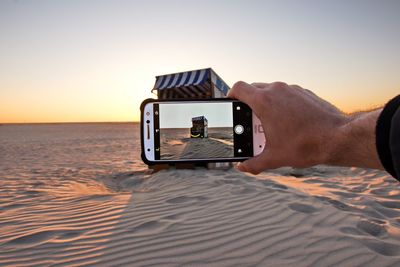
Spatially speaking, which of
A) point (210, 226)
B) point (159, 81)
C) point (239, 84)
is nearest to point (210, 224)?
point (210, 226)

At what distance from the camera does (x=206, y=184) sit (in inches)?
161

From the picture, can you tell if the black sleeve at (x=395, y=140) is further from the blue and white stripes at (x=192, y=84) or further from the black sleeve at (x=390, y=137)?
the blue and white stripes at (x=192, y=84)

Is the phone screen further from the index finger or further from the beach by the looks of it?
the beach

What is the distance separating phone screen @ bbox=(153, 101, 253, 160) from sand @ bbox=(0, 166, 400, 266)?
2.38 feet

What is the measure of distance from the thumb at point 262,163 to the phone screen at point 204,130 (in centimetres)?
45

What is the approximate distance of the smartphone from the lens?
5.96ft

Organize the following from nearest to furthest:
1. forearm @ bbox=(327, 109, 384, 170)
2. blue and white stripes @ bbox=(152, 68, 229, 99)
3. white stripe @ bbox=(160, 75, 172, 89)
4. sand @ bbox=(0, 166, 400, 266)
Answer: forearm @ bbox=(327, 109, 384, 170) → sand @ bbox=(0, 166, 400, 266) → blue and white stripes @ bbox=(152, 68, 229, 99) → white stripe @ bbox=(160, 75, 172, 89)

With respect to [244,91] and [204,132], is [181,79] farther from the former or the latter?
[244,91]

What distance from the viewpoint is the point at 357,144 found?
981 mm

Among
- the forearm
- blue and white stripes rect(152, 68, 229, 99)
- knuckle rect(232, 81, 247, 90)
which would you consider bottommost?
the forearm

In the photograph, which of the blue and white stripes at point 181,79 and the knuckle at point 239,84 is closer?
the knuckle at point 239,84

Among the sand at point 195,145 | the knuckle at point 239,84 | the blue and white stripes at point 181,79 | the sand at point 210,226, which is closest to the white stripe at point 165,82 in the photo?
the blue and white stripes at point 181,79

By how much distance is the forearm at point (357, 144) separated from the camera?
94 centimetres

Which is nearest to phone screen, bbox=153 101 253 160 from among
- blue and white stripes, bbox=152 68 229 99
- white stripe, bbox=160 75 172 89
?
blue and white stripes, bbox=152 68 229 99
